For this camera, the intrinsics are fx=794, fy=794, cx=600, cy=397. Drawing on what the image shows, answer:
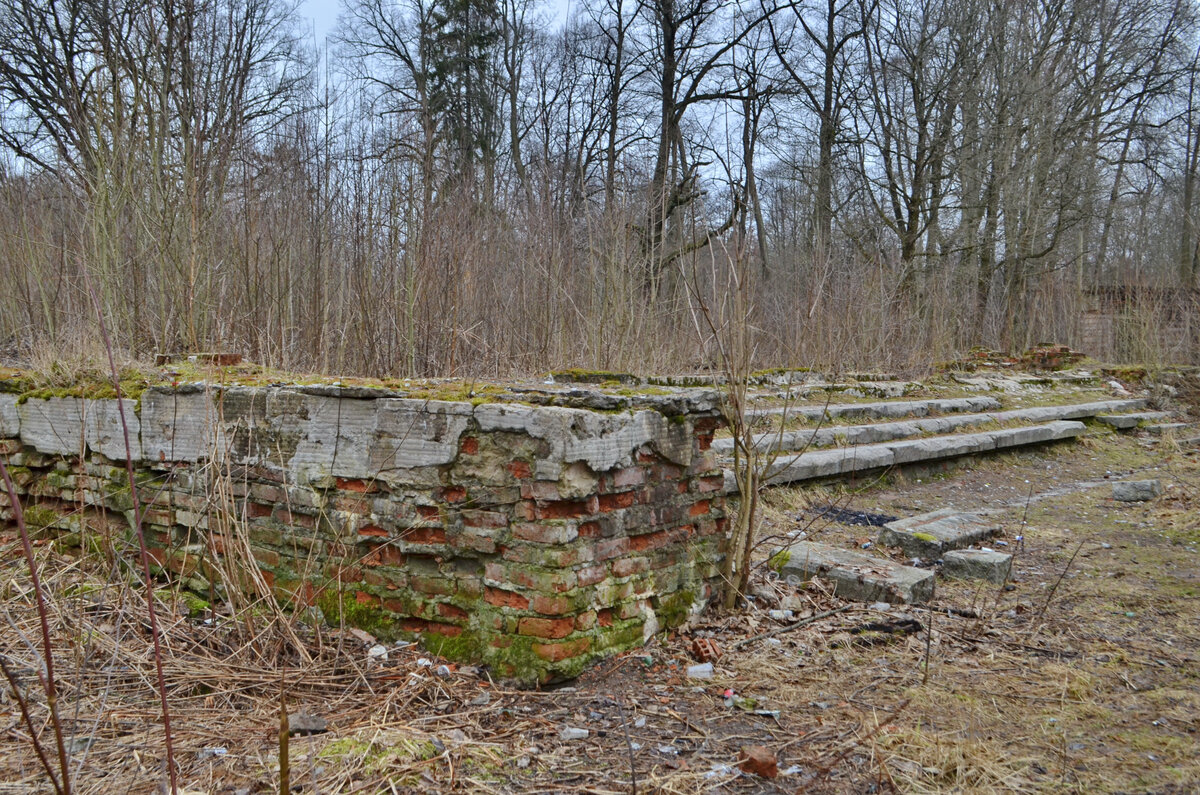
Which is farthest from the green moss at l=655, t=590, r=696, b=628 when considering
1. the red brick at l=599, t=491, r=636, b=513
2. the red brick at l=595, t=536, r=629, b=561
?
the red brick at l=599, t=491, r=636, b=513

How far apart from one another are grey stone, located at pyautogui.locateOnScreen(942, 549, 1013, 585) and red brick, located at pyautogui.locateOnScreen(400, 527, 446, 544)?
3047 mm

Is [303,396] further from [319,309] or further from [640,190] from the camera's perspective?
[640,190]

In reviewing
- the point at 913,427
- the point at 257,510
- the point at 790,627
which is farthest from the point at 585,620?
the point at 913,427

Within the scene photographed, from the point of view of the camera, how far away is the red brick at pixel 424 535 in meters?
3.03

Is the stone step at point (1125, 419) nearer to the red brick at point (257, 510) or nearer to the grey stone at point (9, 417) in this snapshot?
the red brick at point (257, 510)

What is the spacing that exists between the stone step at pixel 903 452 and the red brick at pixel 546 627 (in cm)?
252

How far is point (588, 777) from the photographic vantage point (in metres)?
2.25

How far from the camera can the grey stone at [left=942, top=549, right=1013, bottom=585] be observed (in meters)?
4.39

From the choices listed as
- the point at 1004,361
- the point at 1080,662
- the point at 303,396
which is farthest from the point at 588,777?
the point at 1004,361

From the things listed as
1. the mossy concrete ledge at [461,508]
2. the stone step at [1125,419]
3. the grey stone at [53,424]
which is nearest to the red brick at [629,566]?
the mossy concrete ledge at [461,508]

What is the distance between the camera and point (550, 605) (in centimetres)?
283

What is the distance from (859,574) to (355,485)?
8.07 ft

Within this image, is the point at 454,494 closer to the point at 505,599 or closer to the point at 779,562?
the point at 505,599

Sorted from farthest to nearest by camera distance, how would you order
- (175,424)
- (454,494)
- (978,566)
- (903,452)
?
(903,452)
(978,566)
(175,424)
(454,494)
